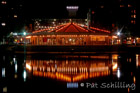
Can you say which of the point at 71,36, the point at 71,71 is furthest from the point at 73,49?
the point at 71,71

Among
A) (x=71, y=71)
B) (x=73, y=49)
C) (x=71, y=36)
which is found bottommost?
(x=71, y=71)

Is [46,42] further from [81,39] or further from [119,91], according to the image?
[119,91]

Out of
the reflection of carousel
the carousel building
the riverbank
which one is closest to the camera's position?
Answer: the reflection of carousel

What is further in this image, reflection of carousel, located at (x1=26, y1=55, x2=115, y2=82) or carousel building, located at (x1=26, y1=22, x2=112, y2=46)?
carousel building, located at (x1=26, y1=22, x2=112, y2=46)

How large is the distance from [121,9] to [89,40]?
48260mm

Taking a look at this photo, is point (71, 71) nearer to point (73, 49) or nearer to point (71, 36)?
point (73, 49)

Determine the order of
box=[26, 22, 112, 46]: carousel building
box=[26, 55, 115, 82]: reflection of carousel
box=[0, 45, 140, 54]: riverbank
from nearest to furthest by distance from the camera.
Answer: box=[26, 55, 115, 82]: reflection of carousel < box=[0, 45, 140, 54]: riverbank < box=[26, 22, 112, 46]: carousel building

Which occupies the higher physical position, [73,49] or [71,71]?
[73,49]

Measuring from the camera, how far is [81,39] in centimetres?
5056

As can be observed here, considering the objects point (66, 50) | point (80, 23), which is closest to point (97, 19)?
point (80, 23)

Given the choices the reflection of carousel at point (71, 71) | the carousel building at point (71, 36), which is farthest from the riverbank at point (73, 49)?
the reflection of carousel at point (71, 71)

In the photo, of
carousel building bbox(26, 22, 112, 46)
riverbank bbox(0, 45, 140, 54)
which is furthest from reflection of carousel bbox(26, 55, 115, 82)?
carousel building bbox(26, 22, 112, 46)

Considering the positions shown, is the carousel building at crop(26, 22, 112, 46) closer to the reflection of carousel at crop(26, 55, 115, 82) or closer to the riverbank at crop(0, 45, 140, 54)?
the riverbank at crop(0, 45, 140, 54)

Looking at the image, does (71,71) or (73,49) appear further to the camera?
(73,49)
